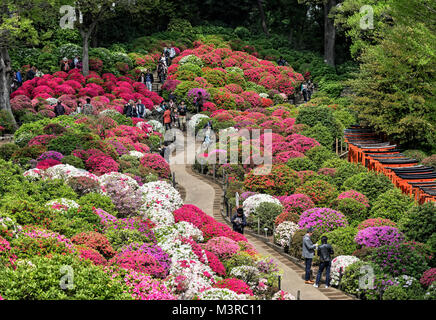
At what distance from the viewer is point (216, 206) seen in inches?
944

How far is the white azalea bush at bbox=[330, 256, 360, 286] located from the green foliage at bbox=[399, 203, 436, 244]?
2.11 meters

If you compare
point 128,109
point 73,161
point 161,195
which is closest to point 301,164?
point 161,195

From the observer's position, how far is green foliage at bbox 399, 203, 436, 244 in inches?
708

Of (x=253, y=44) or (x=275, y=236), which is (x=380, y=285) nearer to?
(x=275, y=236)

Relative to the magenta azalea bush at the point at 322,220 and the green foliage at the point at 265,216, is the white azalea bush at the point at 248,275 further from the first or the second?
the green foliage at the point at 265,216

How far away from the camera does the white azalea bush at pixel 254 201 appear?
877 inches

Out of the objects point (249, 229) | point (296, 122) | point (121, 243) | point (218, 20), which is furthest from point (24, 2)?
point (218, 20)

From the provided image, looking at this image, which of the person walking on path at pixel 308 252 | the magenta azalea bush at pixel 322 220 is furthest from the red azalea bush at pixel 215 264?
the magenta azalea bush at pixel 322 220

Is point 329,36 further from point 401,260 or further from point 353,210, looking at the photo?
point 401,260

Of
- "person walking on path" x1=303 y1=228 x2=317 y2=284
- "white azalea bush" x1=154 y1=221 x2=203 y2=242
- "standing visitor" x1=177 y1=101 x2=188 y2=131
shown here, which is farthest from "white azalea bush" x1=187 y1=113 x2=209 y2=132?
"person walking on path" x1=303 y1=228 x2=317 y2=284

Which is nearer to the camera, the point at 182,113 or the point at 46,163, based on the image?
the point at 46,163

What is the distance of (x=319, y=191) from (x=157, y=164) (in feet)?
21.5

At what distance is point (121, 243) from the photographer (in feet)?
53.5

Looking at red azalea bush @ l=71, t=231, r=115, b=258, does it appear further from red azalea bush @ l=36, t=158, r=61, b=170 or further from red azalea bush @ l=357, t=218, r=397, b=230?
red azalea bush @ l=357, t=218, r=397, b=230
